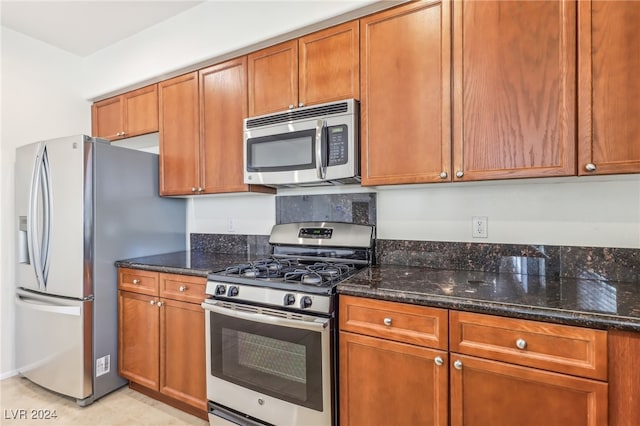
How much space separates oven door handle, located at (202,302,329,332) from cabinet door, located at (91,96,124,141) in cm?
199

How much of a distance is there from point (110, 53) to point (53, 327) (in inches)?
90.6

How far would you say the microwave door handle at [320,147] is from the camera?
1.85 meters

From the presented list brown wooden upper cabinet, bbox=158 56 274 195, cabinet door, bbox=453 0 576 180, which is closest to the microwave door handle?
brown wooden upper cabinet, bbox=158 56 274 195

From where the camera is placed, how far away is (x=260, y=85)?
2154mm

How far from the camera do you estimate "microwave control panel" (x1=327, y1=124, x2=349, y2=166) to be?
1.83 meters

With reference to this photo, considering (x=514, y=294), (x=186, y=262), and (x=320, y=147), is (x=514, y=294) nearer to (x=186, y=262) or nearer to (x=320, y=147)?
(x=320, y=147)

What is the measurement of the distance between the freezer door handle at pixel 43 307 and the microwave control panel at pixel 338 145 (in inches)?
75.5

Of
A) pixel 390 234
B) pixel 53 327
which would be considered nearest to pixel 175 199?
pixel 53 327

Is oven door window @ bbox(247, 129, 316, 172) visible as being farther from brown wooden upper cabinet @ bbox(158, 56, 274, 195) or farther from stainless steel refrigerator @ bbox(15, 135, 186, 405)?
stainless steel refrigerator @ bbox(15, 135, 186, 405)

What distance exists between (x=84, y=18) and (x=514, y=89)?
3035 mm

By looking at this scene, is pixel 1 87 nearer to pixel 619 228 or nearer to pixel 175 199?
pixel 175 199

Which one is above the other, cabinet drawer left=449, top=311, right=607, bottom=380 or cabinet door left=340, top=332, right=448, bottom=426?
cabinet drawer left=449, top=311, right=607, bottom=380

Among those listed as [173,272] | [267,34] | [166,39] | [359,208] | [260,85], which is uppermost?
[166,39]

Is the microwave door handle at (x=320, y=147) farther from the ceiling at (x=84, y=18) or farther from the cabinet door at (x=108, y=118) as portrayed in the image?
the cabinet door at (x=108, y=118)
